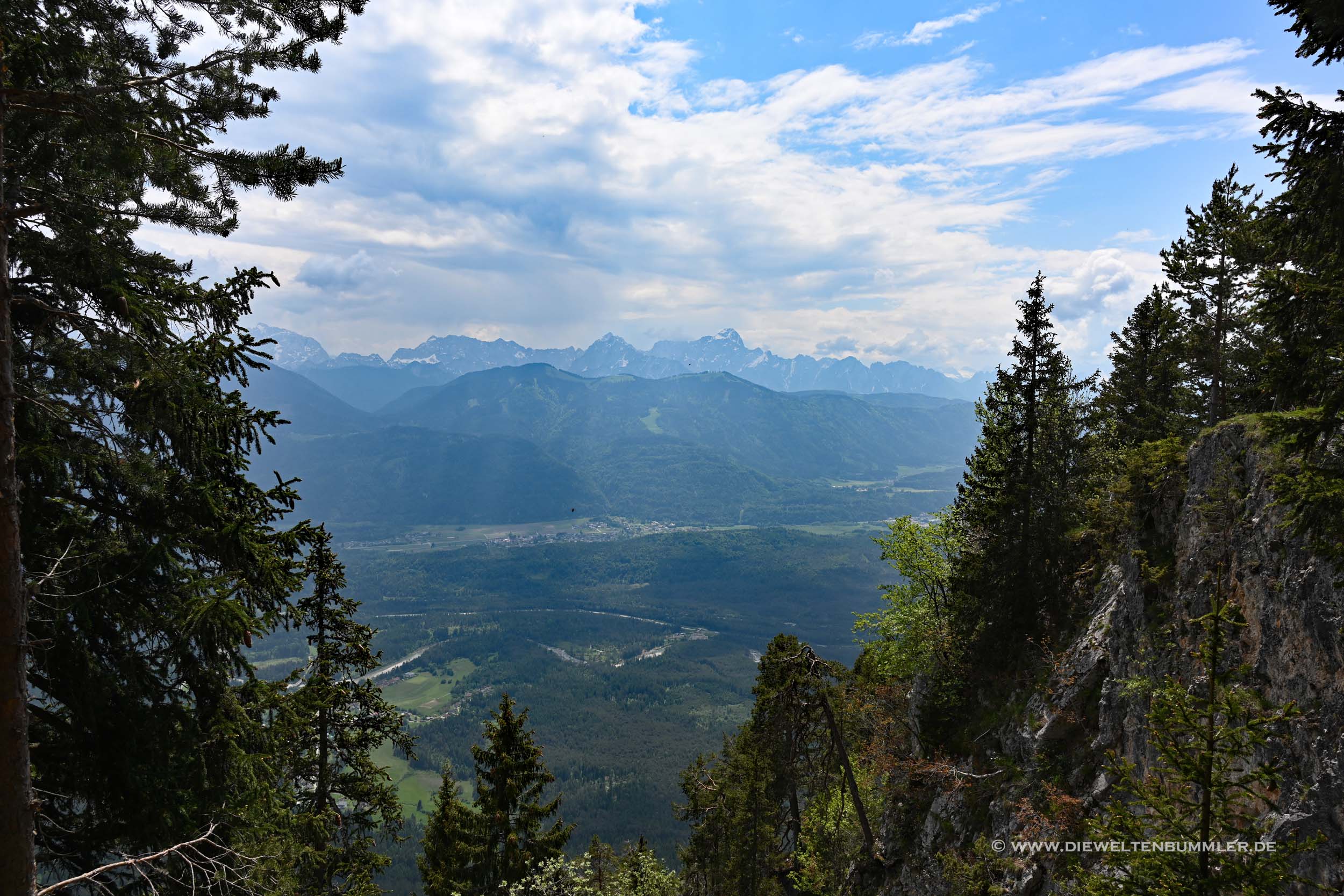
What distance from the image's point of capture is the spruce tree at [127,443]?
7.49m

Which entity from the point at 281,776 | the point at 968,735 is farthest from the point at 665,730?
the point at 281,776

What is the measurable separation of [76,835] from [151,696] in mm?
1754

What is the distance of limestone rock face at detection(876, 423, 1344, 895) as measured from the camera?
9602 millimetres

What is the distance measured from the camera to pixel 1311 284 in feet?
28.1

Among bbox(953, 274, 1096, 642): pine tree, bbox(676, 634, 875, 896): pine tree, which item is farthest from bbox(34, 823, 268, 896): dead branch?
bbox(953, 274, 1096, 642): pine tree

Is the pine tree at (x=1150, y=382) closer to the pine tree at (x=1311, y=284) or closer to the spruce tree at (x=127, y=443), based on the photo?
the pine tree at (x=1311, y=284)

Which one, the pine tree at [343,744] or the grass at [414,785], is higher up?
the pine tree at [343,744]

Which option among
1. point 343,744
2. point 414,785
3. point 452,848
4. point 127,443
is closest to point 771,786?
point 452,848

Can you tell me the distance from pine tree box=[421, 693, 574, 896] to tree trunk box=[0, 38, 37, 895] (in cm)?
1653

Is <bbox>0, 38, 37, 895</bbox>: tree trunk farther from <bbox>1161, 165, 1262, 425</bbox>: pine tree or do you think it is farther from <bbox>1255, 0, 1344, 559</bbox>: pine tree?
<bbox>1161, 165, 1262, 425</bbox>: pine tree

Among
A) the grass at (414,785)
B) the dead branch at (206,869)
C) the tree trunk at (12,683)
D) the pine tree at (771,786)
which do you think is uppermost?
the tree trunk at (12,683)

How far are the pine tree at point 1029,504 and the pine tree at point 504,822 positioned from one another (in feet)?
56.3

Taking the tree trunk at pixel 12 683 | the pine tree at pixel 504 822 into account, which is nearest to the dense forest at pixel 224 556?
the tree trunk at pixel 12 683

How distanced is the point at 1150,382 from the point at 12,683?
152 ft
